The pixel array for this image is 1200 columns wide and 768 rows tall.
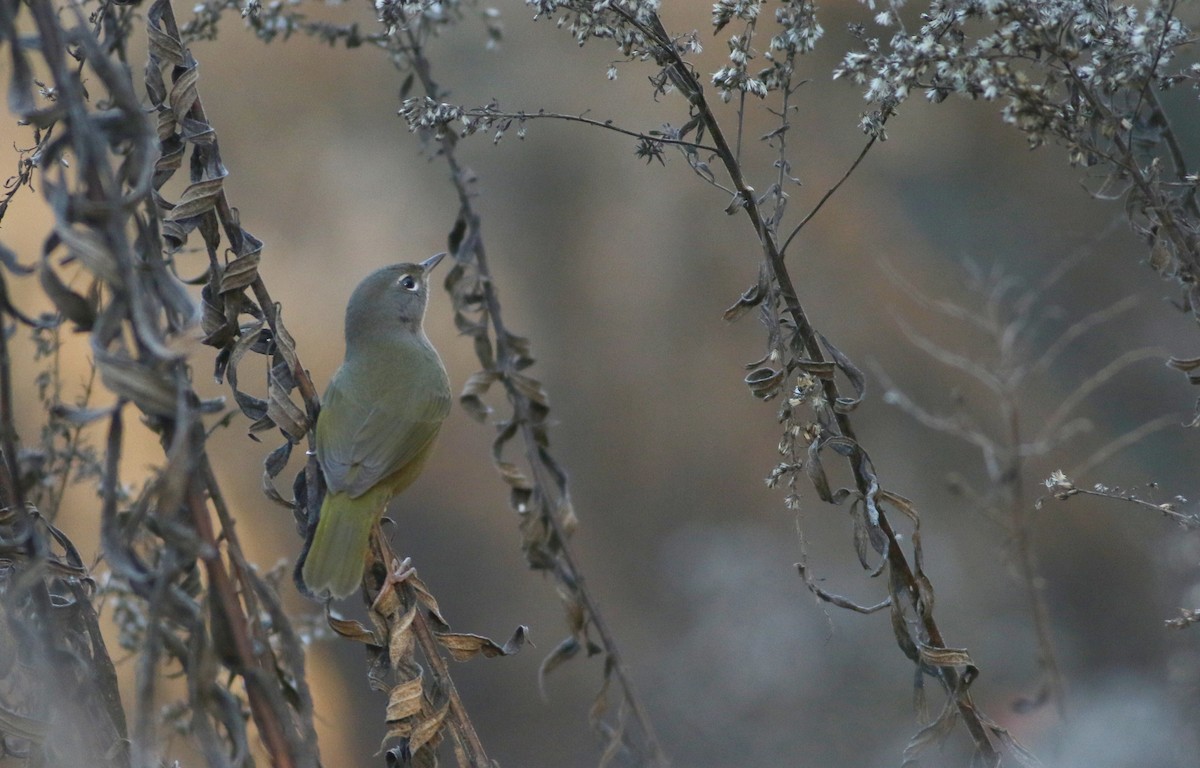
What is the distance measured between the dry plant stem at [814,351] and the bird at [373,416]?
1.15 metres

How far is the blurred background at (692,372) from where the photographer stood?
541cm

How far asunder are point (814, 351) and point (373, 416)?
5.32 feet

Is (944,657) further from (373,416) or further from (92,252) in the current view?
(373,416)

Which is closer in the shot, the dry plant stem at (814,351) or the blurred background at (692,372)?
the dry plant stem at (814,351)

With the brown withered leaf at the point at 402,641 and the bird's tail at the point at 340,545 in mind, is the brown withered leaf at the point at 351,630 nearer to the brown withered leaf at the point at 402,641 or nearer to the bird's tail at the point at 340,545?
the brown withered leaf at the point at 402,641

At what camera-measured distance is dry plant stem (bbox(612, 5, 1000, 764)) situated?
1.51 meters

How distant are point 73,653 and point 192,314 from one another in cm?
59

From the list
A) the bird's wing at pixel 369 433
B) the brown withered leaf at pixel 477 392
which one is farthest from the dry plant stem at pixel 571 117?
the bird's wing at pixel 369 433

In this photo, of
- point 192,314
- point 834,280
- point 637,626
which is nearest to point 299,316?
point 637,626

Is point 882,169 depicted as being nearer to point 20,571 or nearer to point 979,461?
point 979,461

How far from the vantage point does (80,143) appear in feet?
3.21

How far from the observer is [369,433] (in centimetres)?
287

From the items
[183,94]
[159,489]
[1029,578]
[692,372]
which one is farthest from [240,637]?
[692,372]

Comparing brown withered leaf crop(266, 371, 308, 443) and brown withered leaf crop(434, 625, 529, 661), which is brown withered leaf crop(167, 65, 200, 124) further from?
brown withered leaf crop(434, 625, 529, 661)
